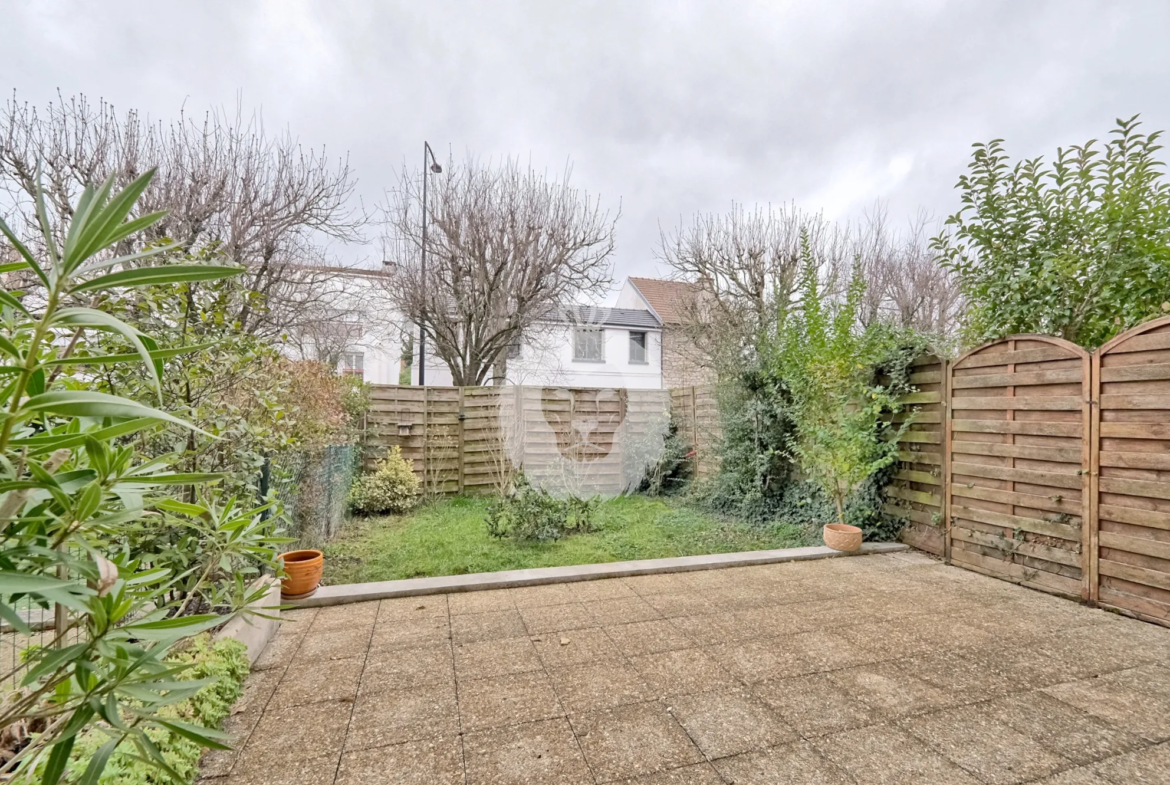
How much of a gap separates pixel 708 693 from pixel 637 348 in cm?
1317

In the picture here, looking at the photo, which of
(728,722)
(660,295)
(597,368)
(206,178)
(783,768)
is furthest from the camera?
(660,295)

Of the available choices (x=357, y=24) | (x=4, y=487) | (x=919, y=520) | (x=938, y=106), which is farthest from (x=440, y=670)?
(x=938, y=106)

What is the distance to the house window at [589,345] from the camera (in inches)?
546

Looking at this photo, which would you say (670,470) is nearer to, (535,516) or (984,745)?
(535,516)

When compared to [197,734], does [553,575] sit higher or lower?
lower

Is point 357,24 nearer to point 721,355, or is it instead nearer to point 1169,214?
point 721,355

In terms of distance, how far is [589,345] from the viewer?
1418 cm

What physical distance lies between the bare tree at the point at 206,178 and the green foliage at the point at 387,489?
78.2 inches

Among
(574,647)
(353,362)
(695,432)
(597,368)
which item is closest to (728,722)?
(574,647)

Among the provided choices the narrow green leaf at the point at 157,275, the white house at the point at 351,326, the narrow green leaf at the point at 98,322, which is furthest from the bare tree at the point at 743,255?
the narrow green leaf at the point at 98,322

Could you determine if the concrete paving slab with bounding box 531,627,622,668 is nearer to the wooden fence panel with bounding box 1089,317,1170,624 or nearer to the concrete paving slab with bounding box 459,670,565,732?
the concrete paving slab with bounding box 459,670,565,732

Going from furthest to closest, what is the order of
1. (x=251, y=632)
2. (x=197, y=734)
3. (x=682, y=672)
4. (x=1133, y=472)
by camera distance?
(x=1133, y=472) → (x=251, y=632) → (x=682, y=672) → (x=197, y=734)

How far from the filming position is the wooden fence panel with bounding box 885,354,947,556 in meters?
4.32

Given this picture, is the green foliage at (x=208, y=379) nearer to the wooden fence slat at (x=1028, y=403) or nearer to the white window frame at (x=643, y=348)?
the wooden fence slat at (x=1028, y=403)
